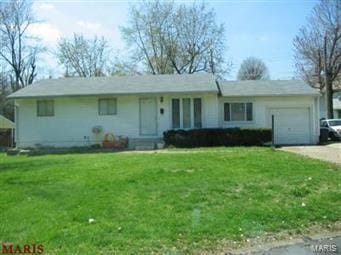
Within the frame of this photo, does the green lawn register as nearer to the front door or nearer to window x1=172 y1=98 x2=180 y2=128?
A: window x1=172 y1=98 x2=180 y2=128

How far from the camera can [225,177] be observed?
11.0 meters

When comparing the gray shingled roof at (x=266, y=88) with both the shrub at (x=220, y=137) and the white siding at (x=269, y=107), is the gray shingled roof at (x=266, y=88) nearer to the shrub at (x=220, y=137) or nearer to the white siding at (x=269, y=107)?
the white siding at (x=269, y=107)

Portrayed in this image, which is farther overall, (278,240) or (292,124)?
(292,124)

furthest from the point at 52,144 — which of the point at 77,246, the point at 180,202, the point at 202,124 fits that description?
the point at 77,246

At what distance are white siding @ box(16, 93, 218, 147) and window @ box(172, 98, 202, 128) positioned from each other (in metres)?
0.27

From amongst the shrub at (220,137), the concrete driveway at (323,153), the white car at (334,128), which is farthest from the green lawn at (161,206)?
the white car at (334,128)

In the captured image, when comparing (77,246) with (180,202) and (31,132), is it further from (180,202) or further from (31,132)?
(31,132)

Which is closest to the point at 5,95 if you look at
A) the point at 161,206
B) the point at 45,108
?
the point at 45,108

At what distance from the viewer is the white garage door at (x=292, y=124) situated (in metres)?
27.0

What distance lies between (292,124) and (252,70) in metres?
48.8

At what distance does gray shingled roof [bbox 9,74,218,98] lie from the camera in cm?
2672

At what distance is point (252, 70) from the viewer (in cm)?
7475

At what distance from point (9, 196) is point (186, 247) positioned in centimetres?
467

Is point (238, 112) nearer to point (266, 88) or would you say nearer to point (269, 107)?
point (269, 107)
